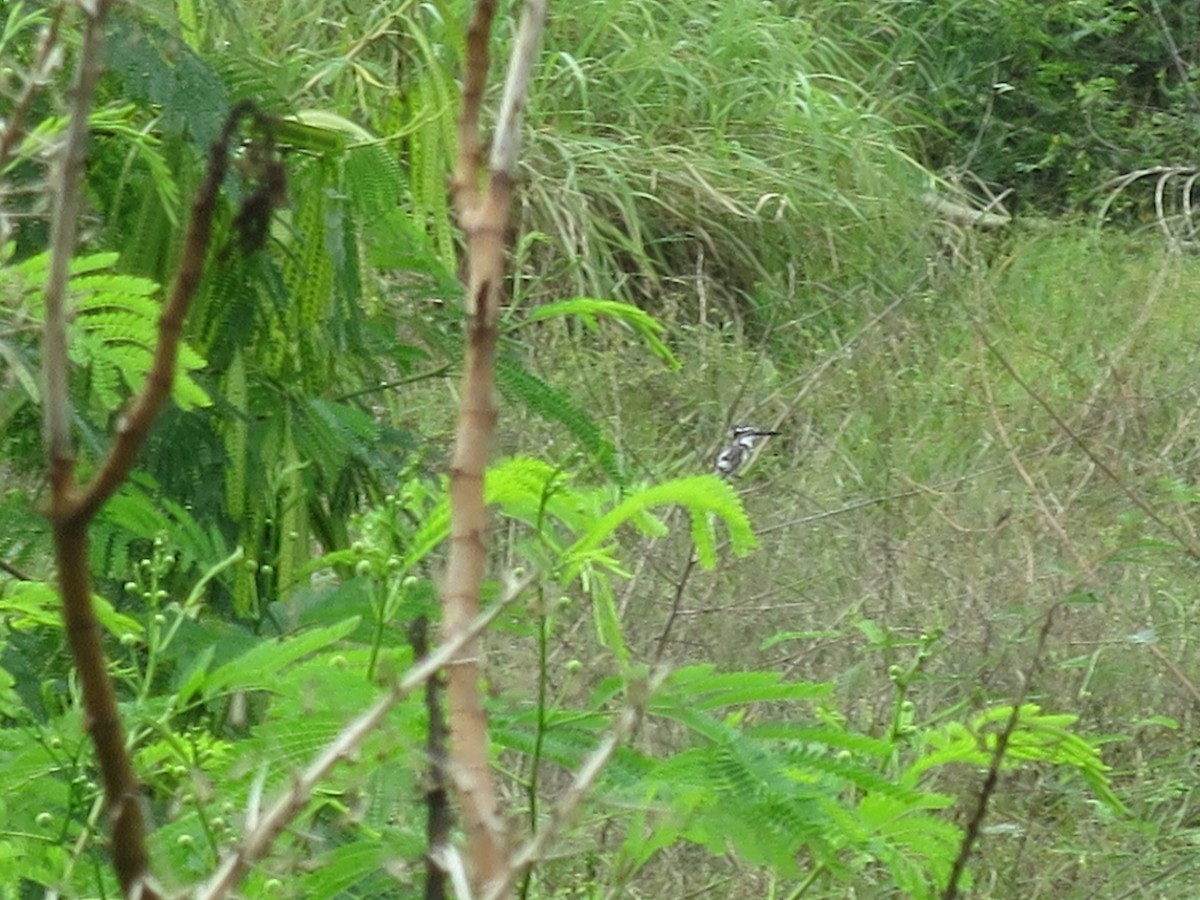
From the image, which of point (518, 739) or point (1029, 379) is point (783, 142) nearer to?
point (1029, 379)

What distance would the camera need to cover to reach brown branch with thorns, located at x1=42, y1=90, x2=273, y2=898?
52 centimetres

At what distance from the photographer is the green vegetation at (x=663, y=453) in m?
1.28

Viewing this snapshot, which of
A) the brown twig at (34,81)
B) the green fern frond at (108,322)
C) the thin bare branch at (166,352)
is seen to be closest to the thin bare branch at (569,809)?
the thin bare branch at (166,352)

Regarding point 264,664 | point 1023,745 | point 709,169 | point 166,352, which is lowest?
point 709,169

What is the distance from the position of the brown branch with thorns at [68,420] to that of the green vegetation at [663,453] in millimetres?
74

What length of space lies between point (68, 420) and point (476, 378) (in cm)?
30

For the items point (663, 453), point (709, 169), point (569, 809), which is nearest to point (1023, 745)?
point (569, 809)

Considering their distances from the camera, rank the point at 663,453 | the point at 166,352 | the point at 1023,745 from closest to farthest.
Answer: the point at 166,352 < the point at 1023,745 < the point at 663,453

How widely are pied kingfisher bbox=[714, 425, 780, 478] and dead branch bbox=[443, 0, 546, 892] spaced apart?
138 inches

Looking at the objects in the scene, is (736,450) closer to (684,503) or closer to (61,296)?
(684,503)

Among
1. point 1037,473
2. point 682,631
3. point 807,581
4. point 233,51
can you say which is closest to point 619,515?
point 233,51

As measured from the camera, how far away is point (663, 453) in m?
4.94

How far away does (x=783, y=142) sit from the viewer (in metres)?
6.83

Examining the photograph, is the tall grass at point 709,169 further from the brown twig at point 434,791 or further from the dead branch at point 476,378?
the brown twig at point 434,791
